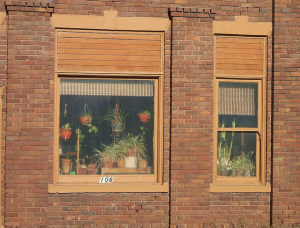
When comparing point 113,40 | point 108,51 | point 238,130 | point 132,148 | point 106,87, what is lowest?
point 132,148

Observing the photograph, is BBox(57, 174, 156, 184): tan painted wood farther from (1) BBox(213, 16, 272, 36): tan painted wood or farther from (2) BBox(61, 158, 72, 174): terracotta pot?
(1) BBox(213, 16, 272, 36): tan painted wood

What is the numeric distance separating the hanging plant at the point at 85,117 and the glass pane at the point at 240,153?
2.52 m

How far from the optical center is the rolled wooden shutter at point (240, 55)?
8.49m

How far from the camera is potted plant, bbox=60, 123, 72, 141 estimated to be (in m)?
8.25

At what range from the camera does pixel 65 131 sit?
827cm

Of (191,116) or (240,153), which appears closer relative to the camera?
(191,116)

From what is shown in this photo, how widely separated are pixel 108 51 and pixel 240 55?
2.43 m

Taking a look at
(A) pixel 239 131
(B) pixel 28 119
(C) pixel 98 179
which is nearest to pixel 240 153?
(A) pixel 239 131

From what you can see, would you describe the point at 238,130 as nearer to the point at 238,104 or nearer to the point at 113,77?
the point at 238,104

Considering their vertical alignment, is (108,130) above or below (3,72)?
below

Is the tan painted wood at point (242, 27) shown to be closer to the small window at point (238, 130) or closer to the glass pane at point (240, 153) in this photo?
the small window at point (238, 130)

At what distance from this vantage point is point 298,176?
8.47 meters

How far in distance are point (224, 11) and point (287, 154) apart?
2859 millimetres

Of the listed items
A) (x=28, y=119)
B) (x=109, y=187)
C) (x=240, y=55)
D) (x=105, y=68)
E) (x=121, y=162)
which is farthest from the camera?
(x=240, y=55)
